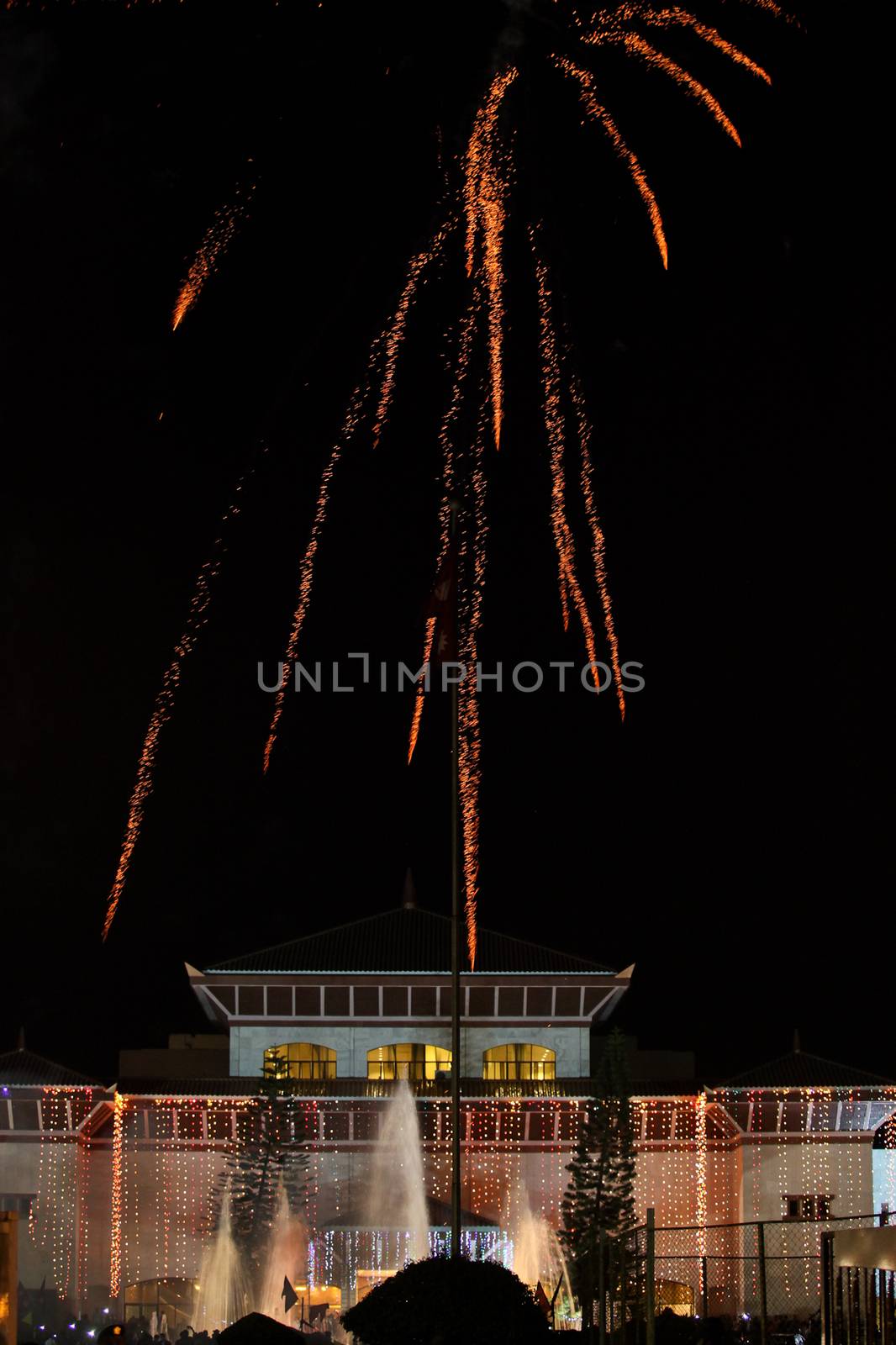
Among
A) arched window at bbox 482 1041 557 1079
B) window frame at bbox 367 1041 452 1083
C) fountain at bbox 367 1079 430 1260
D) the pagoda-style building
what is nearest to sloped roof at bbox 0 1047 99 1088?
the pagoda-style building

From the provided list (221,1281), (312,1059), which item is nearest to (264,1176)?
(221,1281)

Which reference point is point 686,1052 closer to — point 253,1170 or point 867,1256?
point 253,1170

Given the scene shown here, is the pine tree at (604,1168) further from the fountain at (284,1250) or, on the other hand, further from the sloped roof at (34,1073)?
the sloped roof at (34,1073)

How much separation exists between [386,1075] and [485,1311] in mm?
30257

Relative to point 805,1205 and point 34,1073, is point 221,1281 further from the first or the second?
point 805,1205

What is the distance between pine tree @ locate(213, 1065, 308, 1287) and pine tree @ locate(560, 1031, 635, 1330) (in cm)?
646

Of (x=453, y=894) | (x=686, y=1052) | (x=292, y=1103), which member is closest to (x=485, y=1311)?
(x=453, y=894)

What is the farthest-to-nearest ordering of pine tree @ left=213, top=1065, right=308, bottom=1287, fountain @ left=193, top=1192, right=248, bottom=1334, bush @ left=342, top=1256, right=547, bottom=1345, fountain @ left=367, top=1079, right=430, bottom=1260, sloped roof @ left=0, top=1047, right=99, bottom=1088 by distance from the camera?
1. fountain @ left=367, top=1079, right=430, bottom=1260
2. sloped roof @ left=0, top=1047, right=99, bottom=1088
3. pine tree @ left=213, top=1065, right=308, bottom=1287
4. fountain @ left=193, top=1192, right=248, bottom=1334
5. bush @ left=342, top=1256, right=547, bottom=1345

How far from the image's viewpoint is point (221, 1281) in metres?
39.2

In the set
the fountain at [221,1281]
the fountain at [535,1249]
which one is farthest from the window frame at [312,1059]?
the fountain at [535,1249]

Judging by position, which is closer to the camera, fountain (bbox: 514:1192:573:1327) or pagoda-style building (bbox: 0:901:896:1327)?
fountain (bbox: 514:1192:573:1327)

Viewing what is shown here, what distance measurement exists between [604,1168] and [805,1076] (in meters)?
6.12

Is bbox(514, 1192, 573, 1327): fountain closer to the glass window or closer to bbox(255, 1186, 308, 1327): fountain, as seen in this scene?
bbox(255, 1186, 308, 1327): fountain

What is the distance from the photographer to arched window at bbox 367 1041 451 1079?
147 ft
